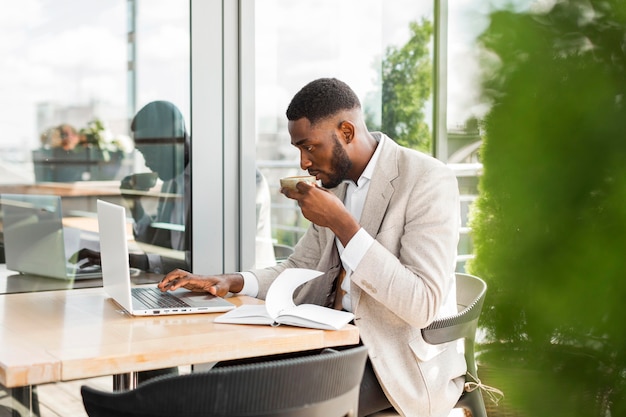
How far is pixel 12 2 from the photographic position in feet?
8.29

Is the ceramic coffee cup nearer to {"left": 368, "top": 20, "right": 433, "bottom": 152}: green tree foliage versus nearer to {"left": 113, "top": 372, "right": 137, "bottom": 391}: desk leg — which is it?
{"left": 113, "top": 372, "right": 137, "bottom": 391}: desk leg

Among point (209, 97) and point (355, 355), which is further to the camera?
point (209, 97)

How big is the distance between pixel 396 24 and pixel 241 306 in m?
1.98

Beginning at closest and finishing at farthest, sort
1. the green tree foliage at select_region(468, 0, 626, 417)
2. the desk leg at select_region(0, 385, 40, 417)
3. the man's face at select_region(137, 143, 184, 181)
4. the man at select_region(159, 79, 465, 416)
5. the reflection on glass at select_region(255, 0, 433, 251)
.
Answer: the green tree foliage at select_region(468, 0, 626, 417) → the man at select_region(159, 79, 465, 416) → the desk leg at select_region(0, 385, 40, 417) → the man's face at select_region(137, 143, 184, 181) → the reflection on glass at select_region(255, 0, 433, 251)

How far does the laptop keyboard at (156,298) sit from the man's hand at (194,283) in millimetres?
27

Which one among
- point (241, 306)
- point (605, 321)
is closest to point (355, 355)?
point (241, 306)

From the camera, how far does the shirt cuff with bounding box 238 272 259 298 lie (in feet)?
7.38

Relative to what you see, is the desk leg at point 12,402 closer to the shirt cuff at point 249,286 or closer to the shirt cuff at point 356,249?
the shirt cuff at point 249,286

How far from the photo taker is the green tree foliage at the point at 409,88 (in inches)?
134

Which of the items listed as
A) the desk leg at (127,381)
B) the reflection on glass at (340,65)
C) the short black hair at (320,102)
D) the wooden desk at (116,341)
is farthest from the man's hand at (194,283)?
the reflection on glass at (340,65)

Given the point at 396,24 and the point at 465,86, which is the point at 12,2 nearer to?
the point at 396,24

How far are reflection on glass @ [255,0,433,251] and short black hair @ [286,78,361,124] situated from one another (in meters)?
0.90

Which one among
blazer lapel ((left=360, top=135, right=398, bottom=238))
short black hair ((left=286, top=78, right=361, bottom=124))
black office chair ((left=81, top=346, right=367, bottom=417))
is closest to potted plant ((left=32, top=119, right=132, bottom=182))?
short black hair ((left=286, top=78, right=361, bottom=124))

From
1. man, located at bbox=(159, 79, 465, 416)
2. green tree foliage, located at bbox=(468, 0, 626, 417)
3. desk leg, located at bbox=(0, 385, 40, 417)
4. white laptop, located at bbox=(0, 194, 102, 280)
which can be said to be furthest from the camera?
white laptop, located at bbox=(0, 194, 102, 280)
